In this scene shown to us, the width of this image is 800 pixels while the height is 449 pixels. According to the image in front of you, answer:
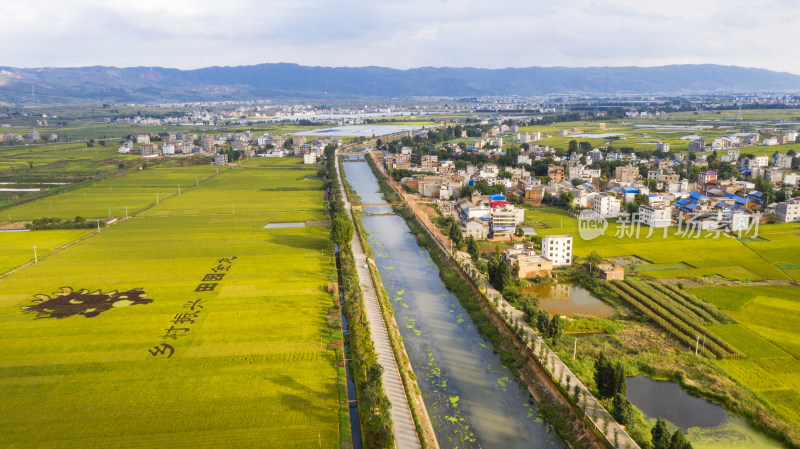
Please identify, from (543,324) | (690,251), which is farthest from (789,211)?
(543,324)

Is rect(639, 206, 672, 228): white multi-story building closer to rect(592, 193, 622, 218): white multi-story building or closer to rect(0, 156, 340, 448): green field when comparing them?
rect(592, 193, 622, 218): white multi-story building

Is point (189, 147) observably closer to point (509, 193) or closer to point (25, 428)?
point (509, 193)

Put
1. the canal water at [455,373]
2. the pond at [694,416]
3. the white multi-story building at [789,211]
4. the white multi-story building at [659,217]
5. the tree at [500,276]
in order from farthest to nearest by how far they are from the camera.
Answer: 1. the white multi-story building at [789,211]
2. the white multi-story building at [659,217]
3. the tree at [500,276]
4. the canal water at [455,373]
5. the pond at [694,416]

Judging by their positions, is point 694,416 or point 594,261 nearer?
point 694,416

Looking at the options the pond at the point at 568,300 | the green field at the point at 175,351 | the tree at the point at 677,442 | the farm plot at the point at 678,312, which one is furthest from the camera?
the pond at the point at 568,300

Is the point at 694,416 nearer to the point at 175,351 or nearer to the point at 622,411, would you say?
the point at 622,411

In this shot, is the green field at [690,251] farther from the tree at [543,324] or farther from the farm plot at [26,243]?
the farm plot at [26,243]

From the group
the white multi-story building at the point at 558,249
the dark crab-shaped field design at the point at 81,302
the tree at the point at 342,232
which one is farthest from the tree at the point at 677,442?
the tree at the point at 342,232

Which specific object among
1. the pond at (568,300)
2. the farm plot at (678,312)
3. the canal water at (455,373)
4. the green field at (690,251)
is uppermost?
the green field at (690,251)
